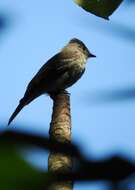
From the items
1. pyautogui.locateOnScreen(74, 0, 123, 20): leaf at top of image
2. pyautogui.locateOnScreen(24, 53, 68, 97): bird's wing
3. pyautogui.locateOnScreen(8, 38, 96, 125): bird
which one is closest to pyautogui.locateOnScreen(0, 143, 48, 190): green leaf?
pyautogui.locateOnScreen(74, 0, 123, 20): leaf at top of image

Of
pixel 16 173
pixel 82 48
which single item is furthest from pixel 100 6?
pixel 82 48

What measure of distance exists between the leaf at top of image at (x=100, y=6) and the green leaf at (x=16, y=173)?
139 cm

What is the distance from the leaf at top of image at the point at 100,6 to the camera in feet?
5.77

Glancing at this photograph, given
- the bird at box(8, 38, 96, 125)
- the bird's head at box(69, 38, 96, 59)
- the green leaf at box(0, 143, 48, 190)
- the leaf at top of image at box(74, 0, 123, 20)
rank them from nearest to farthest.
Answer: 1. the green leaf at box(0, 143, 48, 190)
2. the leaf at top of image at box(74, 0, 123, 20)
3. the bird at box(8, 38, 96, 125)
4. the bird's head at box(69, 38, 96, 59)

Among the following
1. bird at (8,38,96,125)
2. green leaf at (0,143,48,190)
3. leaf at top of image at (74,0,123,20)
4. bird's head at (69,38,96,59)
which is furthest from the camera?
bird's head at (69,38,96,59)

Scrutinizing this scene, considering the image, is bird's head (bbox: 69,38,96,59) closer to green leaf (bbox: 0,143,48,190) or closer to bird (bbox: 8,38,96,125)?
bird (bbox: 8,38,96,125)

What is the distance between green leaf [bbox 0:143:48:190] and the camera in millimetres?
361

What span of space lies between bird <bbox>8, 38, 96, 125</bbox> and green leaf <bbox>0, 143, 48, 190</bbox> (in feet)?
25.1

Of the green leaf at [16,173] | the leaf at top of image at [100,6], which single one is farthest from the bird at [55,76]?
the green leaf at [16,173]

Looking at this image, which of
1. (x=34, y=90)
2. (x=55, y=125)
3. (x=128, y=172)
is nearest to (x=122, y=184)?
(x=128, y=172)

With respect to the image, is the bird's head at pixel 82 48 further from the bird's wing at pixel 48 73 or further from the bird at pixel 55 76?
the bird's wing at pixel 48 73

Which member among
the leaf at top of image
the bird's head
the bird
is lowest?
the leaf at top of image

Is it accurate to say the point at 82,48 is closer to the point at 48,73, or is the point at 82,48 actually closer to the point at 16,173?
the point at 48,73

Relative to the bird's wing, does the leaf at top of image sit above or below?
below
